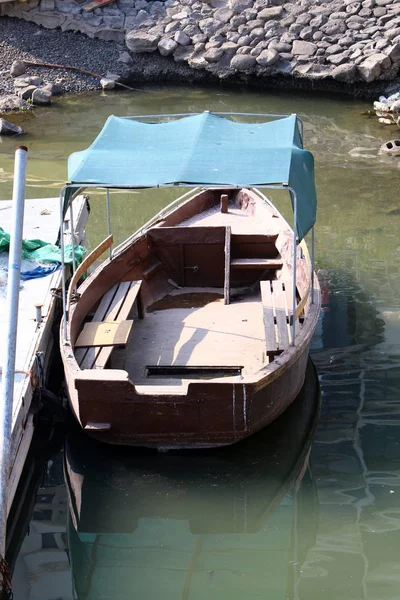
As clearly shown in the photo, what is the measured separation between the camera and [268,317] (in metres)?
9.15

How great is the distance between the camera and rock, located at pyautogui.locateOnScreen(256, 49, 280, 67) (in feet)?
71.9

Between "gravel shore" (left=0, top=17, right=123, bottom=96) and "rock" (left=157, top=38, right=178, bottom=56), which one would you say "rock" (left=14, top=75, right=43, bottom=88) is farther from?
"rock" (left=157, top=38, right=178, bottom=56)

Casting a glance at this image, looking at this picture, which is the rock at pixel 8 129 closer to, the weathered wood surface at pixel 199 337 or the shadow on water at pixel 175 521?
the weathered wood surface at pixel 199 337

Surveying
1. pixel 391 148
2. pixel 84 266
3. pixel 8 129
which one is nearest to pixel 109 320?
pixel 84 266

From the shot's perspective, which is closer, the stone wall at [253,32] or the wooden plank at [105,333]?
the wooden plank at [105,333]

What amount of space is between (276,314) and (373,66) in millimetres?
13200

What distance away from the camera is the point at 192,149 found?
884cm

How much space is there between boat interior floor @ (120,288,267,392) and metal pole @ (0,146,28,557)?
4.73 feet

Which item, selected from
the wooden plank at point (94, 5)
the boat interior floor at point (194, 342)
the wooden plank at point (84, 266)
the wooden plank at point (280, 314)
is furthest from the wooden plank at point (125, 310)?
the wooden plank at point (94, 5)

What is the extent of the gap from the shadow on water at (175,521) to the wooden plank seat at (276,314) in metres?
0.90

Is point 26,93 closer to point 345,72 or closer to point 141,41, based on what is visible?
point 141,41

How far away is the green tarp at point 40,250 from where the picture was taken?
436 inches

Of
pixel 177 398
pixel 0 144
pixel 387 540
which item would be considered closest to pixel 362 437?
pixel 387 540

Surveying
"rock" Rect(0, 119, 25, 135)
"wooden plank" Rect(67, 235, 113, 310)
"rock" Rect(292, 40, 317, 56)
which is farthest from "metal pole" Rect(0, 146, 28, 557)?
"rock" Rect(292, 40, 317, 56)
